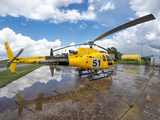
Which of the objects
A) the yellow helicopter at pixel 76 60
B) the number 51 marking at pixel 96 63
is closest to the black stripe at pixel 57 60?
the yellow helicopter at pixel 76 60

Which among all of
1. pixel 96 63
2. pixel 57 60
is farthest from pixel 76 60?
pixel 96 63

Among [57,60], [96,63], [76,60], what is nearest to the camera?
[57,60]

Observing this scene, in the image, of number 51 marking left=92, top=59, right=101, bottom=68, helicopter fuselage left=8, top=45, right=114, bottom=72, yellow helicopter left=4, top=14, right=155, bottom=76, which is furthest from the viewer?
number 51 marking left=92, top=59, right=101, bottom=68

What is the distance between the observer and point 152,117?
265 cm

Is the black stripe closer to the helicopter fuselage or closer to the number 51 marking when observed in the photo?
the helicopter fuselage

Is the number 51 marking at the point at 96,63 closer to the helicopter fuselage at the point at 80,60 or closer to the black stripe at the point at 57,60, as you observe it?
the helicopter fuselage at the point at 80,60

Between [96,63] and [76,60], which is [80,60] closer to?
[76,60]

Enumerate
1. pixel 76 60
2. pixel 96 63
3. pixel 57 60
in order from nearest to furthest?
pixel 57 60, pixel 76 60, pixel 96 63

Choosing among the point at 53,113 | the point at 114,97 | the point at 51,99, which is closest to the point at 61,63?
the point at 51,99

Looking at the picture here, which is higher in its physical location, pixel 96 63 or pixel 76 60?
pixel 76 60

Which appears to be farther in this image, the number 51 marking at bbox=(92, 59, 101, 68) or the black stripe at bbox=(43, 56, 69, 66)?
the number 51 marking at bbox=(92, 59, 101, 68)

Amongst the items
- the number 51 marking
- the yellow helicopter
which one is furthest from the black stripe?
the number 51 marking

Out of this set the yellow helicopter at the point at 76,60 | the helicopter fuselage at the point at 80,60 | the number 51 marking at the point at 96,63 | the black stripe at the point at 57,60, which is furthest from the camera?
the number 51 marking at the point at 96,63

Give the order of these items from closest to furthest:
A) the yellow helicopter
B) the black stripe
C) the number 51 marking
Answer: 1. the yellow helicopter
2. the black stripe
3. the number 51 marking
